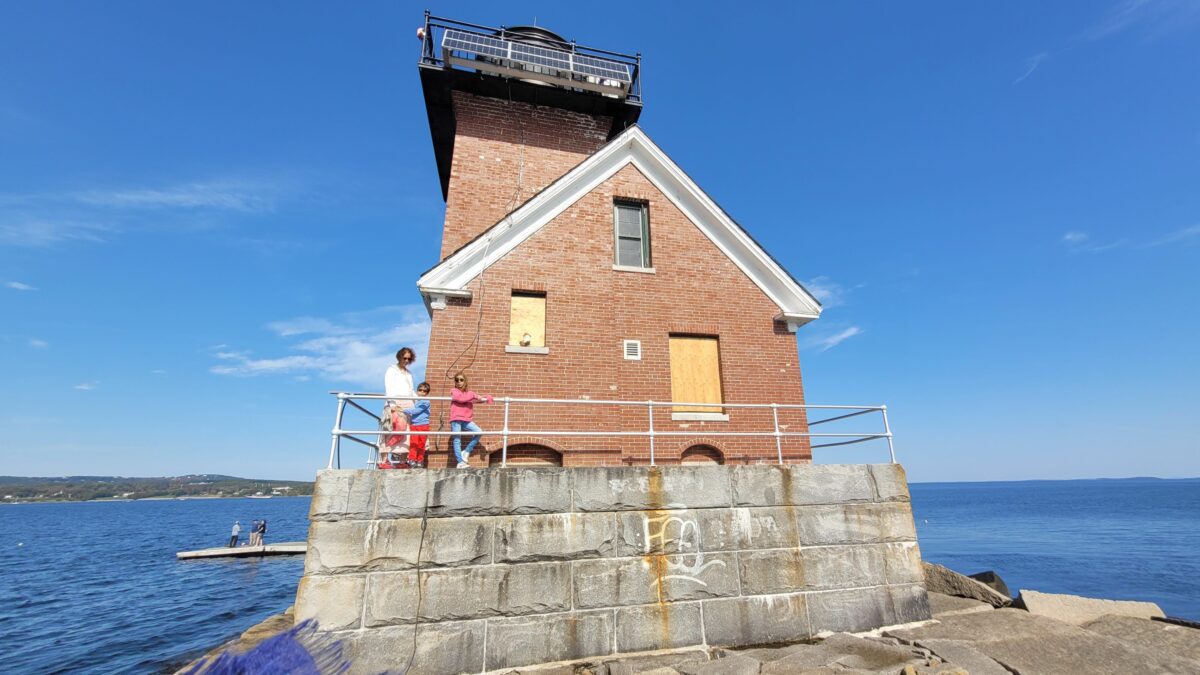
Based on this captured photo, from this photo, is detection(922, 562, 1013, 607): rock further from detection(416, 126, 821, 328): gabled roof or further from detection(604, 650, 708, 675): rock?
detection(416, 126, 821, 328): gabled roof

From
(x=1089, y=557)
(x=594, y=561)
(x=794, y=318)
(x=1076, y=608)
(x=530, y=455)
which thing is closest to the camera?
(x=594, y=561)

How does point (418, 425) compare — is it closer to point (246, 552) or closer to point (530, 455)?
point (530, 455)

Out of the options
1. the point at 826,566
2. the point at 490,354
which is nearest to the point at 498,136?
the point at 490,354

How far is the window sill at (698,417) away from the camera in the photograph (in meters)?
9.91

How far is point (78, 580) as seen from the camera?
2641cm

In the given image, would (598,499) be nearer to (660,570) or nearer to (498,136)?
(660,570)

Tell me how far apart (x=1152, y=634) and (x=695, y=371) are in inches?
303

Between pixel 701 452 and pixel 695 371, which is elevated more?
pixel 695 371

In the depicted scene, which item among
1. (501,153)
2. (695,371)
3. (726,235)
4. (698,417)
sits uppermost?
(501,153)

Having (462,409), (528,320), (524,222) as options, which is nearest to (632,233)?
(524,222)

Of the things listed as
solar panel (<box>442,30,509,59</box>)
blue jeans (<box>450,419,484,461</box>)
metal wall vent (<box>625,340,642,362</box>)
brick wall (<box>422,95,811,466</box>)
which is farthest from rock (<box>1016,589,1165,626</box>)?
solar panel (<box>442,30,509,59</box>)

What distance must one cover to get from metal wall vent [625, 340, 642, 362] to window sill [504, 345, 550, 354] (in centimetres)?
162

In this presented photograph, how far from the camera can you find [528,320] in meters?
10.1

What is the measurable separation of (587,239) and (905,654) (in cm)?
862
